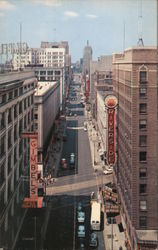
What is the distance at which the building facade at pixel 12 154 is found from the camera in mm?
19109

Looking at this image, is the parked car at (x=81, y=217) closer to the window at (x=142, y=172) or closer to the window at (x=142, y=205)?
the window at (x=142, y=205)

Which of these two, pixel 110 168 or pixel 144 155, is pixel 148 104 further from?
pixel 110 168

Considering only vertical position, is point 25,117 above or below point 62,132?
above

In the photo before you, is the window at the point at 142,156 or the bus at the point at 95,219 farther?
the bus at the point at 95,219

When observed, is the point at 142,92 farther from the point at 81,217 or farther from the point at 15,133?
the point at 81,217

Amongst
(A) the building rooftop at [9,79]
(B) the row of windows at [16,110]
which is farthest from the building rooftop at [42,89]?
(A) the building rooftop at [9,79]

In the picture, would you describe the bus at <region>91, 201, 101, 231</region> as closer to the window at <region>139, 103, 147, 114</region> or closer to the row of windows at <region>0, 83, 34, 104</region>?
the window at <region>139, 103, 147, 114</region>

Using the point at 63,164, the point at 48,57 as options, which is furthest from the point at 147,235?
the point at 48,57

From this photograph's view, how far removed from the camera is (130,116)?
2241 cm

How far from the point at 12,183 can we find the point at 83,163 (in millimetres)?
22152

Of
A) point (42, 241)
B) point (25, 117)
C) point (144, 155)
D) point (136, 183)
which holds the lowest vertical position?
point (42, 241)

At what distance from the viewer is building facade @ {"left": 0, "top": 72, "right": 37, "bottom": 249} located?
19.1 metres

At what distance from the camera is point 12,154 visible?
21531 mm

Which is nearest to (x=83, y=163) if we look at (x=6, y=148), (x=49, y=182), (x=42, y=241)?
(x=49, y=182)
